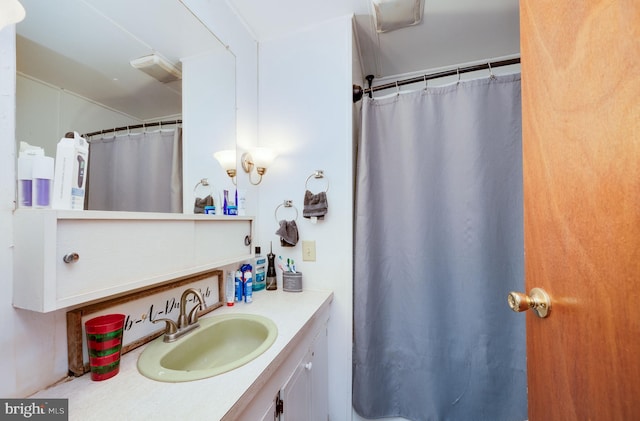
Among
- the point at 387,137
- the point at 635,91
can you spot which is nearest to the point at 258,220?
the point at 387,137

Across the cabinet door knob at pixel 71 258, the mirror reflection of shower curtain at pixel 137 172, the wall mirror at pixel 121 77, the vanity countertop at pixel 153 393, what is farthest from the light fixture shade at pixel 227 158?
the vanity countertop at pixel 153 393

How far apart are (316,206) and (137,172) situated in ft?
2.79

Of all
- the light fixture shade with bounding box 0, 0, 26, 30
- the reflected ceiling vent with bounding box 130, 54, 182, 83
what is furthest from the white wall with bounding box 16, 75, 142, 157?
the reflected ceiling vent with bounding box 130, 54, 182, 83

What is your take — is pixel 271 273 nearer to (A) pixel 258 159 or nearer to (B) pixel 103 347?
(A) pixel 258 159

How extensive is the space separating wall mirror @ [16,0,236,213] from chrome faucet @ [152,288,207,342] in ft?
1.18

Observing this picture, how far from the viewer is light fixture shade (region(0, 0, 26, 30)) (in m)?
0.54

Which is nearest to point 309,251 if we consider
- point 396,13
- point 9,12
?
point 9,12

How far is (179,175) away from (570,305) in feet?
4.25

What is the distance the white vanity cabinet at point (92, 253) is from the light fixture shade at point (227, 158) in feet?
1.39

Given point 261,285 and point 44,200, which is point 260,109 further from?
point 44,200

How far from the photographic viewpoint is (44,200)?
63cm

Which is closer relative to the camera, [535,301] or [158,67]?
[535,301]

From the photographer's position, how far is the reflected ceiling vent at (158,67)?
0.95m

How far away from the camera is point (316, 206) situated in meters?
1.44
